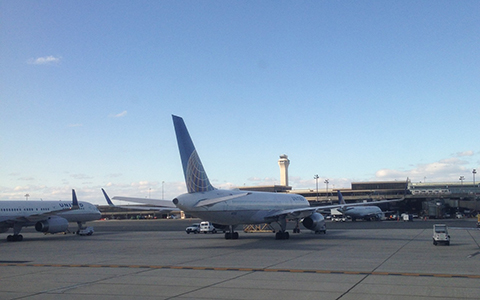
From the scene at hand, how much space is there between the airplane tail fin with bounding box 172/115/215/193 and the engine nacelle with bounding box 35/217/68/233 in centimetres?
1913

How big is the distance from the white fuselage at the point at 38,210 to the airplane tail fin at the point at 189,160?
687 inches

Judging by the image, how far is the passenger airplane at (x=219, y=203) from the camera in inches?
1137

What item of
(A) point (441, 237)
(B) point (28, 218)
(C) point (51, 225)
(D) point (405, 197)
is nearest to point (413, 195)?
(D) point (405, 197)

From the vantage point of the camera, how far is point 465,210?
128625 millimetres

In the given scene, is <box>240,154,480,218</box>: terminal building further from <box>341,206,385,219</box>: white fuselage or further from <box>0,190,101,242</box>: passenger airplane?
<box>0,190,101,242</box>: passenger airplane

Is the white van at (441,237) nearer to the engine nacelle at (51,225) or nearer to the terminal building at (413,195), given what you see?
the engine nacelle at (51,225)

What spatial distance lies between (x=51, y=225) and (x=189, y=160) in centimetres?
1962

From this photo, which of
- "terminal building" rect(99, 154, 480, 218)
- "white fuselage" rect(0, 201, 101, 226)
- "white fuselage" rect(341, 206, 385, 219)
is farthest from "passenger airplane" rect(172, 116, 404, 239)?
"terminal building" rect(99, 154, 480, 218)

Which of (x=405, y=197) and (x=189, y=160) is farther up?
(x=189, y=160)

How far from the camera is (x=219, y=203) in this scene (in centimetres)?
3175

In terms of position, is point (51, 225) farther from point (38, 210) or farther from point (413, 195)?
point (413, 195)

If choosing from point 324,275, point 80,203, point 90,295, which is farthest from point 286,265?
point 80,203

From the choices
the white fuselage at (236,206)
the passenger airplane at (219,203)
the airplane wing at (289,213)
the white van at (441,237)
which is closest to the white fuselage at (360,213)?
the white fuselage at (236,206)

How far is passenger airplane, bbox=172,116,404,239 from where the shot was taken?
2888cm
